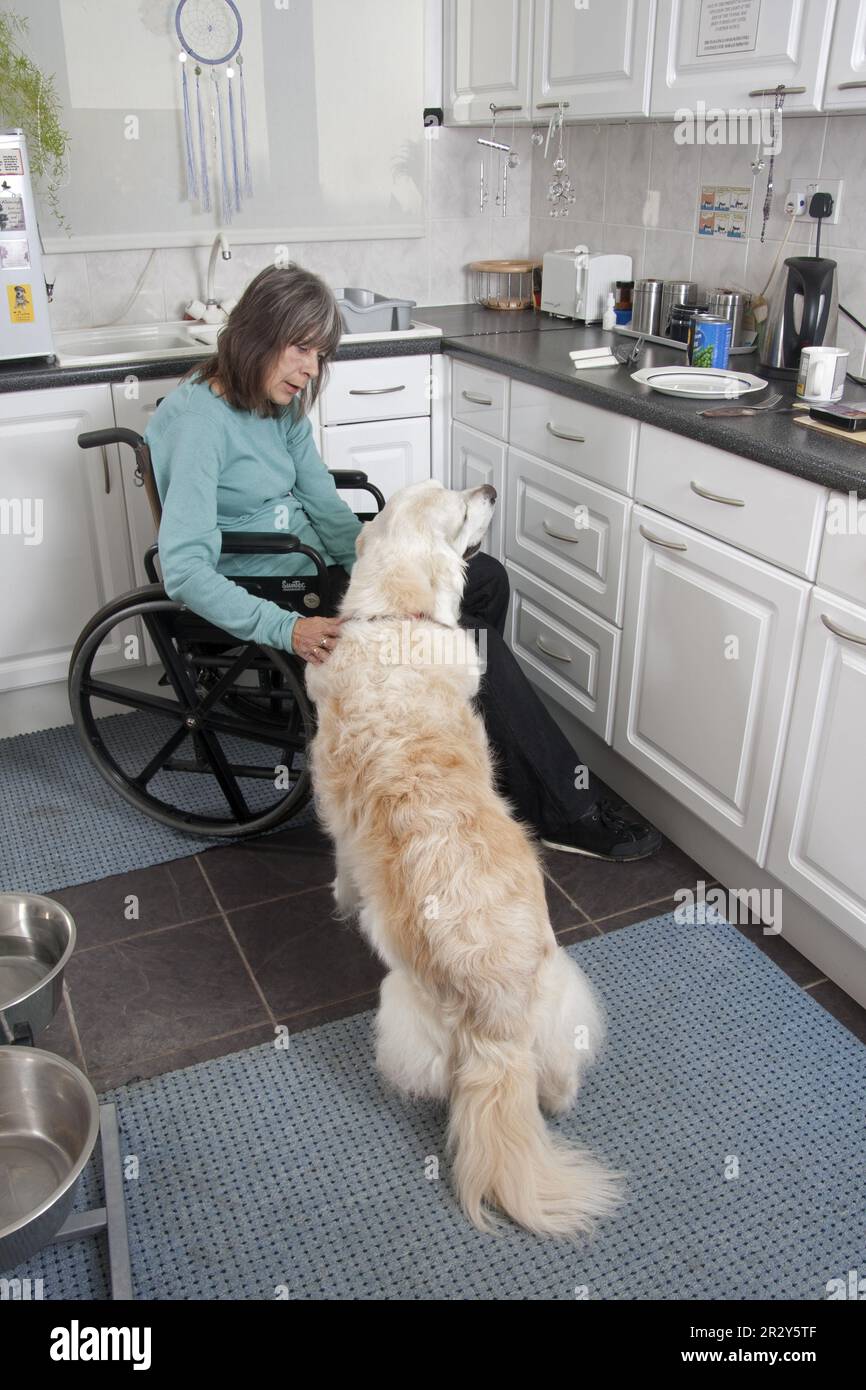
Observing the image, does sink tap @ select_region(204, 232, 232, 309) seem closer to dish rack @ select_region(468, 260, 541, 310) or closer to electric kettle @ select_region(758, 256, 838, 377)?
dish rack @ select_region(468, 260, 541, 310)

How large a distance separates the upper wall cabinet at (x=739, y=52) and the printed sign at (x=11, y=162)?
1493 millimetres

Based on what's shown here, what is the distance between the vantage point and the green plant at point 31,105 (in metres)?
2.80

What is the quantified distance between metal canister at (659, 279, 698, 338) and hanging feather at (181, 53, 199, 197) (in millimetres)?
1390

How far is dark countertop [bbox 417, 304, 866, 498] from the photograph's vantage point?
185 centimetres

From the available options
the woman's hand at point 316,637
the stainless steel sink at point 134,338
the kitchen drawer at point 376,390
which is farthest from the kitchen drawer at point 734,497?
the stainless steel sink at point 134,338

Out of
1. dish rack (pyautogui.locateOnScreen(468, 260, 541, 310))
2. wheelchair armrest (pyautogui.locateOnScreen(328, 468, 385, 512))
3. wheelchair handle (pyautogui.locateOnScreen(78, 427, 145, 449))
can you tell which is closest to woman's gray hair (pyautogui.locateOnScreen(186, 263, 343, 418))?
wheelchair handle (pyautogui.locateOnScreen(78, 427, 145, 449))

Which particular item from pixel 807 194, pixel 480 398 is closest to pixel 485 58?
pixel 480 398

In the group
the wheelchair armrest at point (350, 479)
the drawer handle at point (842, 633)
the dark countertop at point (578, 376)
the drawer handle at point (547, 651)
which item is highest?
the dark countertop at point (578, 376)

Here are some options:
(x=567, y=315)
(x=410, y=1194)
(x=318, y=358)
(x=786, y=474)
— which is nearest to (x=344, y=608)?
(x=318, y=358)

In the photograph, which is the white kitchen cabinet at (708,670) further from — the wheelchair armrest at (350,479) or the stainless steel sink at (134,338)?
the stainless steel sink at (134,338)

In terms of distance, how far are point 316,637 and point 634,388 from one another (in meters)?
0.98

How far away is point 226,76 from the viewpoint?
3.06 metres

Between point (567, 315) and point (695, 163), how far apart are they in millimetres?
557
